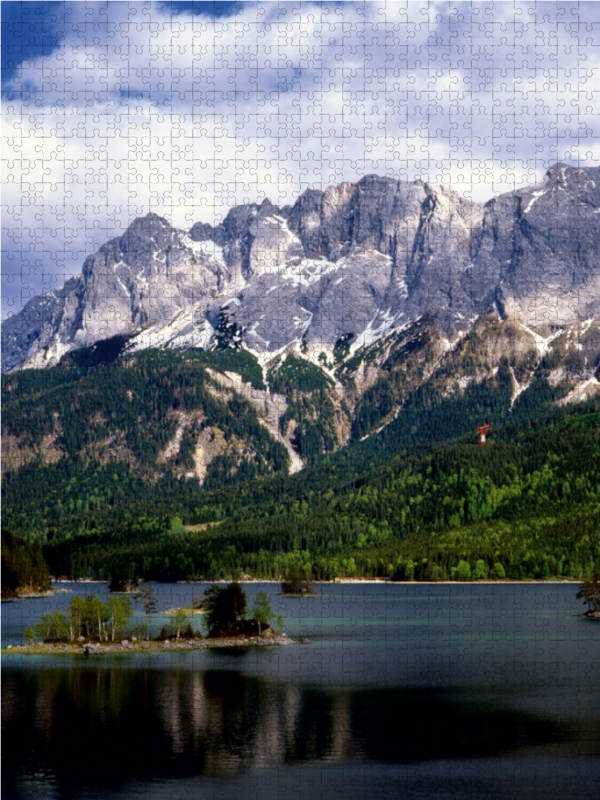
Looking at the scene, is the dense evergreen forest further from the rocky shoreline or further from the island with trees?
the rocky shoreline

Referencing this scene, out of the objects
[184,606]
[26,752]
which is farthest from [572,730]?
[184,606]

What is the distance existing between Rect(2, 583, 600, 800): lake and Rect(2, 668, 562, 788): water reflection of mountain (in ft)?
0.51

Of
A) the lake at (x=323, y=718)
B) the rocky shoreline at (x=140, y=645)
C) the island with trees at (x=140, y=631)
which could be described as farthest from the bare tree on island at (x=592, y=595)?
the rocky shoreline at (x=140, y=645)

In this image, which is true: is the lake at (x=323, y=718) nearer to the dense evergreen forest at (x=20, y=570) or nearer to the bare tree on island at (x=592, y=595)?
the bare tree on island at (x=592, y=595)

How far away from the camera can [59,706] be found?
8294 centimetres

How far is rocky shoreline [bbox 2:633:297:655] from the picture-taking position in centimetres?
11144

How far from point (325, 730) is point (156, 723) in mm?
11356

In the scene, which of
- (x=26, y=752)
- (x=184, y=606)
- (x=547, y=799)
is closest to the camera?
(x=547, y=799)

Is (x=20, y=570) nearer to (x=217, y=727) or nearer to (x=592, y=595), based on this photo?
(x=592, y=595)

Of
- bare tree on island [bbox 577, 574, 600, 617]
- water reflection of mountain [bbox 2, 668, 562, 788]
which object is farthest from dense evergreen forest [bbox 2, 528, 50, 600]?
bare tree on island [bbox 577, 574, 600, 617]

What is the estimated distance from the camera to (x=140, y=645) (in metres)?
114

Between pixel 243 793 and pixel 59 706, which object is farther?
pixel 59 706

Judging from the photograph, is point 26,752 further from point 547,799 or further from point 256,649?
point 256,649

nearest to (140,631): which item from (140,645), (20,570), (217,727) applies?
(140,645)
